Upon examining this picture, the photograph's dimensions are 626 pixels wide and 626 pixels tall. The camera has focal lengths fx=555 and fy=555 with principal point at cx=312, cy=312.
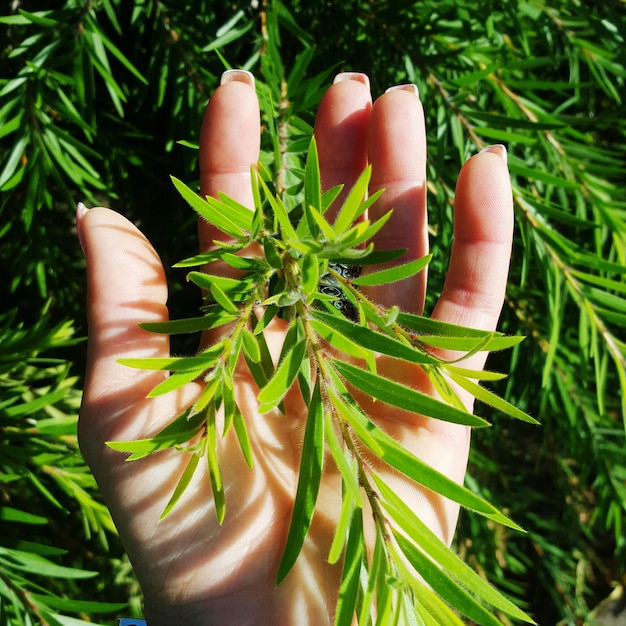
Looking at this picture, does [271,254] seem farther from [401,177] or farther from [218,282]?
[401,177]

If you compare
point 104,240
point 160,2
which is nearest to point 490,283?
point 104,240

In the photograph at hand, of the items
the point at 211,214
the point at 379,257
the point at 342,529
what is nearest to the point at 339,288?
the point at 379,257

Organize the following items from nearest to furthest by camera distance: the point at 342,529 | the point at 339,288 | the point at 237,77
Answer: the point at 342,529 → the point at 339,288 → the point at 237,77

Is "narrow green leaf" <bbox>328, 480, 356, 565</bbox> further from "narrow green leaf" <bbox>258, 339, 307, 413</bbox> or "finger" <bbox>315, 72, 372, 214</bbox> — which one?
"finger" <bbox>315, 72, 372, 214</bbox>

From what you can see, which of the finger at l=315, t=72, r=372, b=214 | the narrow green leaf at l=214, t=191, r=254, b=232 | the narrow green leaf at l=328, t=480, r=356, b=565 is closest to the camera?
the narrow green leaf at l=328, t=480, r=356, b=565

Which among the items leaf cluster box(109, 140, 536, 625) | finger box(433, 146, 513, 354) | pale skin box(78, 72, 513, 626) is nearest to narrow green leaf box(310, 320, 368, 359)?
leaf cluster box(109, 140, 536, 625)

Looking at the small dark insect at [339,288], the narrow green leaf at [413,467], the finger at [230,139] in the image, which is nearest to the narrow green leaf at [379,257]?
the small dark insect at [339,288]
